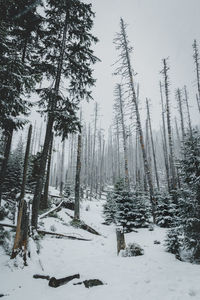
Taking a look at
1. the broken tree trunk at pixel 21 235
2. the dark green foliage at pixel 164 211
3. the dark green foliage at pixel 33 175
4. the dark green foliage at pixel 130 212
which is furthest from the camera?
the dark green foliage at pixel 33 175

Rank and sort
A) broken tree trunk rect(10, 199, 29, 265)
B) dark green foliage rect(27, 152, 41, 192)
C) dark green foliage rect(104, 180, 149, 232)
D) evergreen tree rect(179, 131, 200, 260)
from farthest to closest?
dark green foliage rect(27, 152, 41, 192) → dark green foliage rect(104, 180, 149, 232) → evergreen tree rect(179, 131, 200, 260) → broken tree trunk rect(10, 199, 29, 265)

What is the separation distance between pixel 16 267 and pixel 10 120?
5241mm

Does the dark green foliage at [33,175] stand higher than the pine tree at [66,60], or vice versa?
the pine tree at [66,60]

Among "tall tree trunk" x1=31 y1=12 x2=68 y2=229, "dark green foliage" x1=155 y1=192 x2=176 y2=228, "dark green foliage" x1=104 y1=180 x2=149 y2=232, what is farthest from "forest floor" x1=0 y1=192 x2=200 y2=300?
"dark green foliage" x1=155 y1=192 x2=176 y2=228

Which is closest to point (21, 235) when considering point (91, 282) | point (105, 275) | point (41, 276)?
point (41, 276)

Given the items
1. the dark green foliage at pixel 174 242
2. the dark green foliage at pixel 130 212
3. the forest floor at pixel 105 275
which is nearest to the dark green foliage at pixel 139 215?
the dark green foliage at pixel 130 212

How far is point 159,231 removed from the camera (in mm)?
9625

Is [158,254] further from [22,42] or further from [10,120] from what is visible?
[22,42]

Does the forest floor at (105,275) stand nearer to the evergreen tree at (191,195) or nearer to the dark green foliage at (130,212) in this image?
the evergreen tree at (191,195)

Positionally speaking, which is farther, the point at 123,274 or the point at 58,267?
the point at 58,267

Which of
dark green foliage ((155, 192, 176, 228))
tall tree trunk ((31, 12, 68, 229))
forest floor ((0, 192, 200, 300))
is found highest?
tall tree trunk ((31, 12, 68, 229))

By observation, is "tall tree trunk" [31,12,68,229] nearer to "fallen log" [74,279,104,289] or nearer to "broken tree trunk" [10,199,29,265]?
"broken tree trunk" [10,199,29,265]

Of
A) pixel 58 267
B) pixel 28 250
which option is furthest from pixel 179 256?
pixel 28 250

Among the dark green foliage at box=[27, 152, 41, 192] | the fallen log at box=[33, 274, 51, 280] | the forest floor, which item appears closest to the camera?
the forest floor
